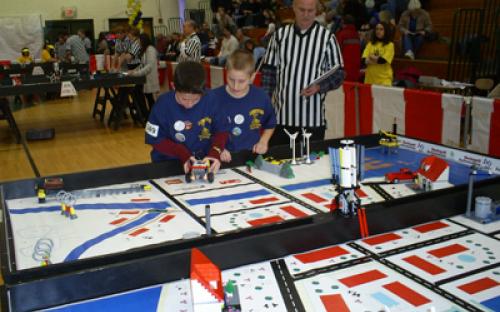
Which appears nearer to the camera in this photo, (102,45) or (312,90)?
(312,90)

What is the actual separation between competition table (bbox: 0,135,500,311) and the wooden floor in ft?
11.2

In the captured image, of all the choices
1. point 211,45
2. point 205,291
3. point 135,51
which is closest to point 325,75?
point 205,291

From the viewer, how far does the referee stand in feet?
11.2

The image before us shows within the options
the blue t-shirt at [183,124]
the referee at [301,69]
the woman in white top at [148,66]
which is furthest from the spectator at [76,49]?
the blue t-shirt at [183,124]

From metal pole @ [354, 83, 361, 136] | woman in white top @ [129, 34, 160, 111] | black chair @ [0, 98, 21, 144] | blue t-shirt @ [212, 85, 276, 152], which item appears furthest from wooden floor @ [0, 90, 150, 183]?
blue t-shirt @ [212, 85, 276, 152]

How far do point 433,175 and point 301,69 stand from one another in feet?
4.96

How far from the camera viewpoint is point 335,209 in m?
1.80

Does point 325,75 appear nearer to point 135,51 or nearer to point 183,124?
point 183,124

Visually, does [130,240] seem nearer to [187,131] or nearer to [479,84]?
[187,131]

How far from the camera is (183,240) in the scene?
1573mm

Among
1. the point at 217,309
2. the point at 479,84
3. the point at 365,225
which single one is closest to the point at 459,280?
the point at 365,225

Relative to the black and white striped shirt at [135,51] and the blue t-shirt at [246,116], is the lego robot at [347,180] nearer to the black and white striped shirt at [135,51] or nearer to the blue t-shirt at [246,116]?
the blue t-shirt at [246,116]

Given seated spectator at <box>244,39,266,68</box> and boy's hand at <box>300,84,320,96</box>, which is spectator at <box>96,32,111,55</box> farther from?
boy's hand at <box>300,84,320,96</box>

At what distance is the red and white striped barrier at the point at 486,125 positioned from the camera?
Answer: 394cm
